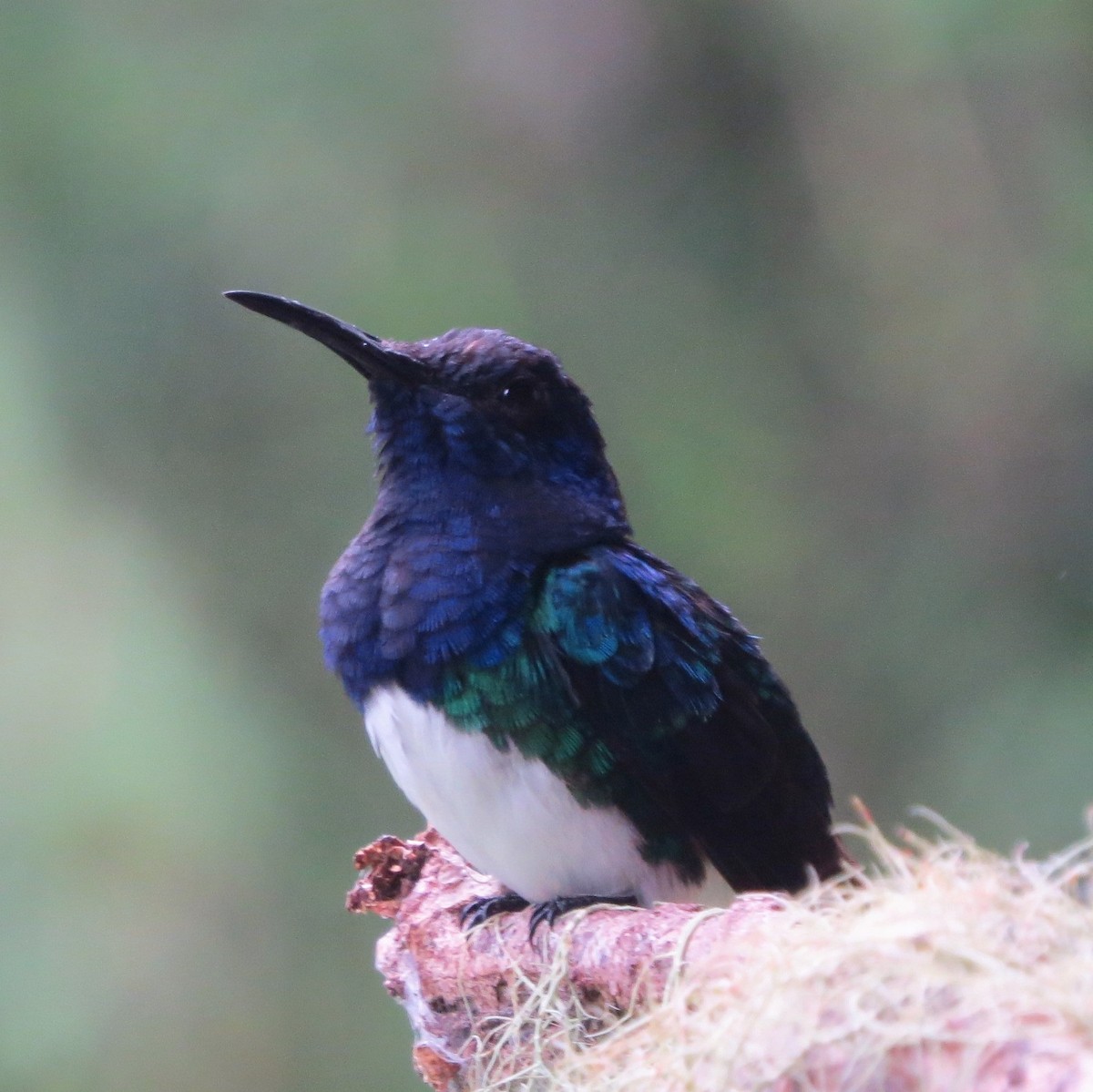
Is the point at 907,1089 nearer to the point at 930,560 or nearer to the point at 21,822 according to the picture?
the point at 21,822

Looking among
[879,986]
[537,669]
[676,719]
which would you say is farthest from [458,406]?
[879,986]

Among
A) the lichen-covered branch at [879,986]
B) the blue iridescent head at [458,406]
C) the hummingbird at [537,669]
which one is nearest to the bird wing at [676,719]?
the hummingbird at [537,669]

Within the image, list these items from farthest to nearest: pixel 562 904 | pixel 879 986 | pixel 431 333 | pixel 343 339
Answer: pixel 431 333
pixel 343 339
pixel 562 904
pixel 879 986

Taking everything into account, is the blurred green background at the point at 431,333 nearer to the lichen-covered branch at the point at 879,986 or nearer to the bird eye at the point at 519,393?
the bird eye at the point at 519,393

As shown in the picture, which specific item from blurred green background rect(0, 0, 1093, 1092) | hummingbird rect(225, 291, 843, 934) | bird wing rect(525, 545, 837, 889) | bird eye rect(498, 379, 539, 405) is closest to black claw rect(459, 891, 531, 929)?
hummingbird rect(225, 291, 843, 934)

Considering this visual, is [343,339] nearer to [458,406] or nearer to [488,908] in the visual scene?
[458,406]

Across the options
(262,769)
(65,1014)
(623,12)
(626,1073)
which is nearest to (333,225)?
(623,12)

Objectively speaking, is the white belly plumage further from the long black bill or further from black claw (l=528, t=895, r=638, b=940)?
the long black bill
